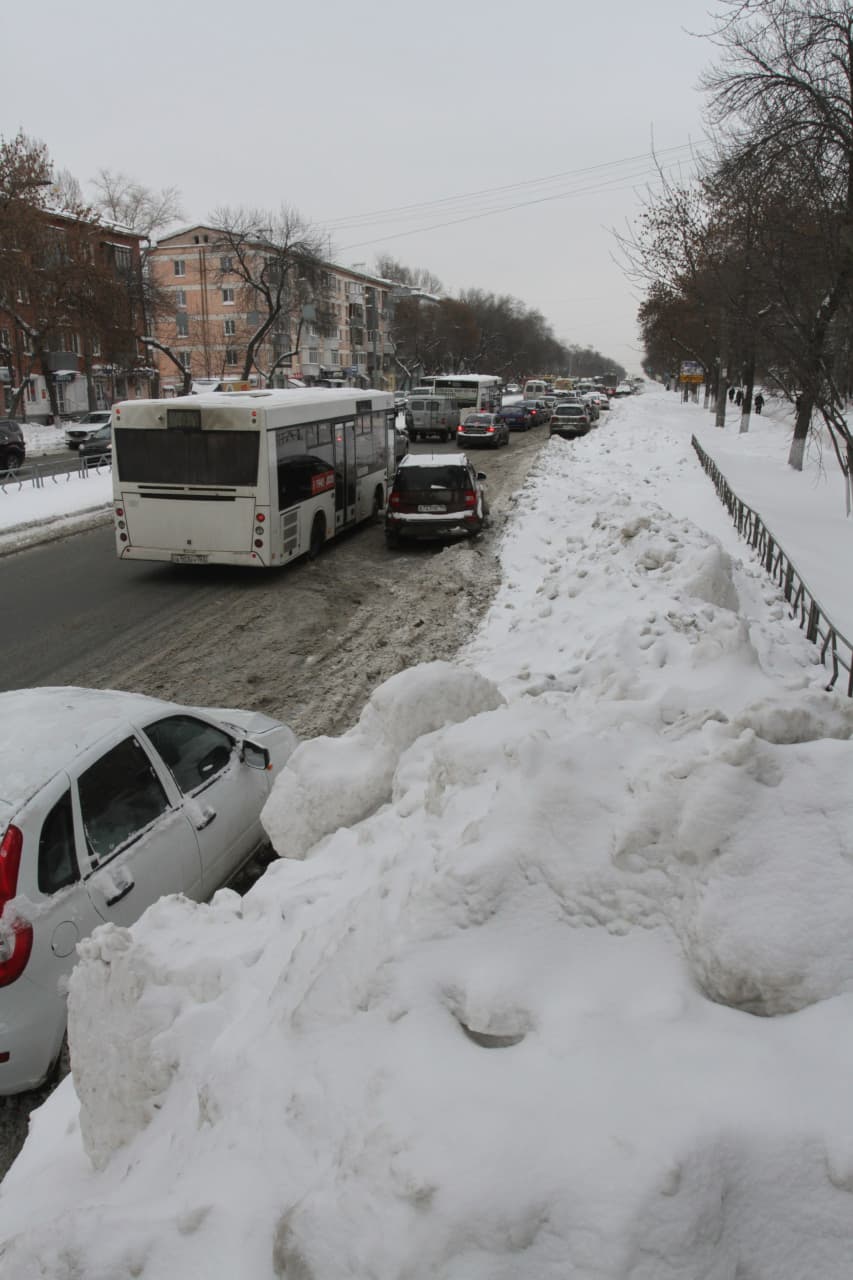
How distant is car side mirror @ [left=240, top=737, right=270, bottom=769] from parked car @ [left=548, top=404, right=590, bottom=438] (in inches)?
1596

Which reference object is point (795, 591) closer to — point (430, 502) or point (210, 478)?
point (430, 502)

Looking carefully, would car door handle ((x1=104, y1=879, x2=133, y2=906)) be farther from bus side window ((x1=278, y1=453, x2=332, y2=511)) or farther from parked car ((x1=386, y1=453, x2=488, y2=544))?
parked car ((x1=386, y1=453, x2=488, y2=544))

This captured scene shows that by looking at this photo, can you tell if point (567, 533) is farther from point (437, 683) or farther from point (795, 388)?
point (437, 683)

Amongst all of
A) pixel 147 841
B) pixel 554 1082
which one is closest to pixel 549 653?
pixel 147 841

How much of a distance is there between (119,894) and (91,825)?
347mm

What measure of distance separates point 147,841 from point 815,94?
19.4 meters

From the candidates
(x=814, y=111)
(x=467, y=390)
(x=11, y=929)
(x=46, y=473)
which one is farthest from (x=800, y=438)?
(x=11, y=929)

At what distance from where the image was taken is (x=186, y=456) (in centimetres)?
1400

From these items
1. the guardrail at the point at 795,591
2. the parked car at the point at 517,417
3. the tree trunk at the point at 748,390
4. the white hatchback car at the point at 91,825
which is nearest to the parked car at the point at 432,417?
the parked car at the point at 517,417

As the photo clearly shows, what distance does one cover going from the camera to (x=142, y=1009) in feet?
10.4

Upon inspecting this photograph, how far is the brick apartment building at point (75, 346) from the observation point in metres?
46.9

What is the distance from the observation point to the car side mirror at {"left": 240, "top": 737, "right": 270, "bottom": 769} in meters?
5.85

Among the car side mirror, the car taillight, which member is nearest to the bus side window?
the car side mirror

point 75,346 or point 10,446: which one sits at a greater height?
point 75,346
